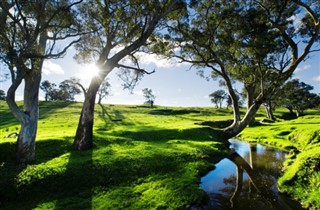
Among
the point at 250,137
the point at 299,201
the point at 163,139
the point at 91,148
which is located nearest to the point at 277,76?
the point at 250,137

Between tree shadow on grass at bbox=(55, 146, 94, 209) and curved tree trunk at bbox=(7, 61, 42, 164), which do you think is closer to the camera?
tree shadow on grass at bbox=(55, 146, 94, 209)

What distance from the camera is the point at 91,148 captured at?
19328 millimetres

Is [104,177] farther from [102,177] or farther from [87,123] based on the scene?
[87,123]

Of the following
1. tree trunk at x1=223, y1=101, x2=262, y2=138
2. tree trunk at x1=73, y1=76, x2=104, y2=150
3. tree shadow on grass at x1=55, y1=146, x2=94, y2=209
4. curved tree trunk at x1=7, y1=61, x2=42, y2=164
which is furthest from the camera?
tree trunk at x1=223, y1=101, x2=262, y2=138

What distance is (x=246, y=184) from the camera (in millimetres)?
14305

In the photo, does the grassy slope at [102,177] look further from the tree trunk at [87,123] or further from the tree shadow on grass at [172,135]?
the tree shadow on grass at [172,135]

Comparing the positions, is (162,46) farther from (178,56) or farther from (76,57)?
(76,57)

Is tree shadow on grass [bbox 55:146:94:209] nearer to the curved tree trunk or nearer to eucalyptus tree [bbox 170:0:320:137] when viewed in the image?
the curved tree trunk

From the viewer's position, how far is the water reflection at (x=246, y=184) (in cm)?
1141

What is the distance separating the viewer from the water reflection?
11406mm

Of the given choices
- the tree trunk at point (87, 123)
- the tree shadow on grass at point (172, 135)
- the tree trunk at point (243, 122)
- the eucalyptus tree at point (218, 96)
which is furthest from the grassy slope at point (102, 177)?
the eucalyptus tree at point (218, 96)

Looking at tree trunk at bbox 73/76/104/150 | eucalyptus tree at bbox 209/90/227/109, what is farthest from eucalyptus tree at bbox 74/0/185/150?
eucalyptus tree at bbox 209/90/227/109

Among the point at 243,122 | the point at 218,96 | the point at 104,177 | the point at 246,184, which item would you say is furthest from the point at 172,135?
the point at 218,96

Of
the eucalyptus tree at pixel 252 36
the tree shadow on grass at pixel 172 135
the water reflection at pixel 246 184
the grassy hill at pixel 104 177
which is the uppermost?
the eucalyptus tree at pixel 252 36
